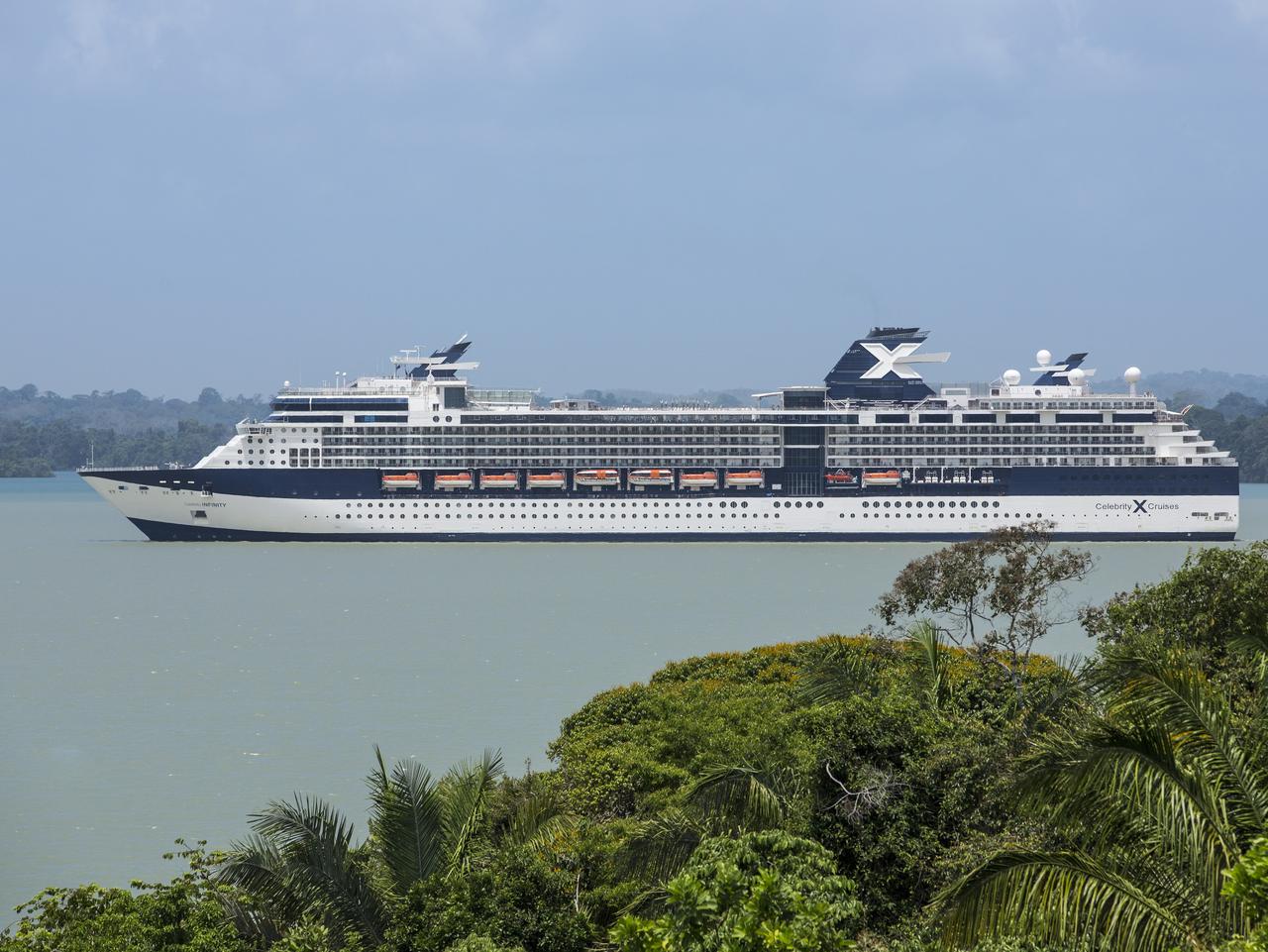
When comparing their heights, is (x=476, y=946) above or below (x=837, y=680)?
below

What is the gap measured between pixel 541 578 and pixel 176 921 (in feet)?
104

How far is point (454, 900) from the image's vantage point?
27.1 feet

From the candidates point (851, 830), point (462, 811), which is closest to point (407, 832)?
point (462, 811)

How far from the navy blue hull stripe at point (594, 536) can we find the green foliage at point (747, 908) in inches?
1800

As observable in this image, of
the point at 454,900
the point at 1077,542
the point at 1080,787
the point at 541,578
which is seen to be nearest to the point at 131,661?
the point at 541,578

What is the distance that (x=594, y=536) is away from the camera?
52906 millimetres

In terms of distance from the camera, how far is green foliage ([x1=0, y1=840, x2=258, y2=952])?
324 inches

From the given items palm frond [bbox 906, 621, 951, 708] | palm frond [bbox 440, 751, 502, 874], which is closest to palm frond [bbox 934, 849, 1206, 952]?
palm frond [bbox 440, 751, 502, 874]

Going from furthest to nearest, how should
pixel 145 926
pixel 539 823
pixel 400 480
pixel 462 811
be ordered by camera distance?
pixel 400 480, pixel 539 823, pixel 462 811, pixel 145 926

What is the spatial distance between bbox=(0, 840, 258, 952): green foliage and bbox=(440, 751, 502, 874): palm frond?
4.29 feet

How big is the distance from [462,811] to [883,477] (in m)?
45.8

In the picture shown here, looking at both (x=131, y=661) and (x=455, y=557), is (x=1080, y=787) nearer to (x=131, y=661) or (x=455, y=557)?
(x=131, y=661)

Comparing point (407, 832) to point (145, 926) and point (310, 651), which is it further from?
point (310, 651)

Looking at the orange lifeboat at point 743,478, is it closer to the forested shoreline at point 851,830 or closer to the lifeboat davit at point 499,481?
the lifeboat davit at point 499,481
